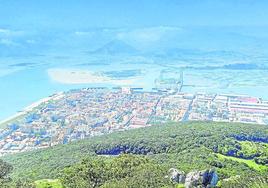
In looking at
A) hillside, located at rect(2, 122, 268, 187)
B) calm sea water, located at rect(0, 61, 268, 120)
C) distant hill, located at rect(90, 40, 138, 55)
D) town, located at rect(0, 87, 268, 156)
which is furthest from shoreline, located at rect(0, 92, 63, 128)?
distant hill, located at rect(90, 40, 138, 55)

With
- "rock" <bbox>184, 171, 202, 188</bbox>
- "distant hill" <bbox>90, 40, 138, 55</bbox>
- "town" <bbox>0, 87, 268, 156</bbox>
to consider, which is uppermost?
"distant hill" <bbox>90, 40, 138, 55</bbox>

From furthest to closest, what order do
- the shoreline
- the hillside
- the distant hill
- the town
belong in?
the distant hill < the shoreline < the town < the hillside

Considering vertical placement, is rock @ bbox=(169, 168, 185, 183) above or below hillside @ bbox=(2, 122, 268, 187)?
above

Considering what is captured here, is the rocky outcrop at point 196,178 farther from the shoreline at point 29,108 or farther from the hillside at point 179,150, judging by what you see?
the shoreline at point 29,108

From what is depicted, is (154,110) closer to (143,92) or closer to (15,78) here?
(143,92)

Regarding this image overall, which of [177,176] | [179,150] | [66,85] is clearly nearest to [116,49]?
[66,85]

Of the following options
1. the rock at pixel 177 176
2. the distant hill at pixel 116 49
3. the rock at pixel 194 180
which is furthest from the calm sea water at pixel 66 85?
the rock at pixel 194 180

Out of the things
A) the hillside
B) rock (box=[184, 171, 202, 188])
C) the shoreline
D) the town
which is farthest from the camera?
the shoreline

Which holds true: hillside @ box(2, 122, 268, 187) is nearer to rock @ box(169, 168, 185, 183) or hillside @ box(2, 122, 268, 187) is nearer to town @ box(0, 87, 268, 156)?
rock @ box(169, 168, 185, 183)

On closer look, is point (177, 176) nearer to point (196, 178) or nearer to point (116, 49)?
point (196, 178)
